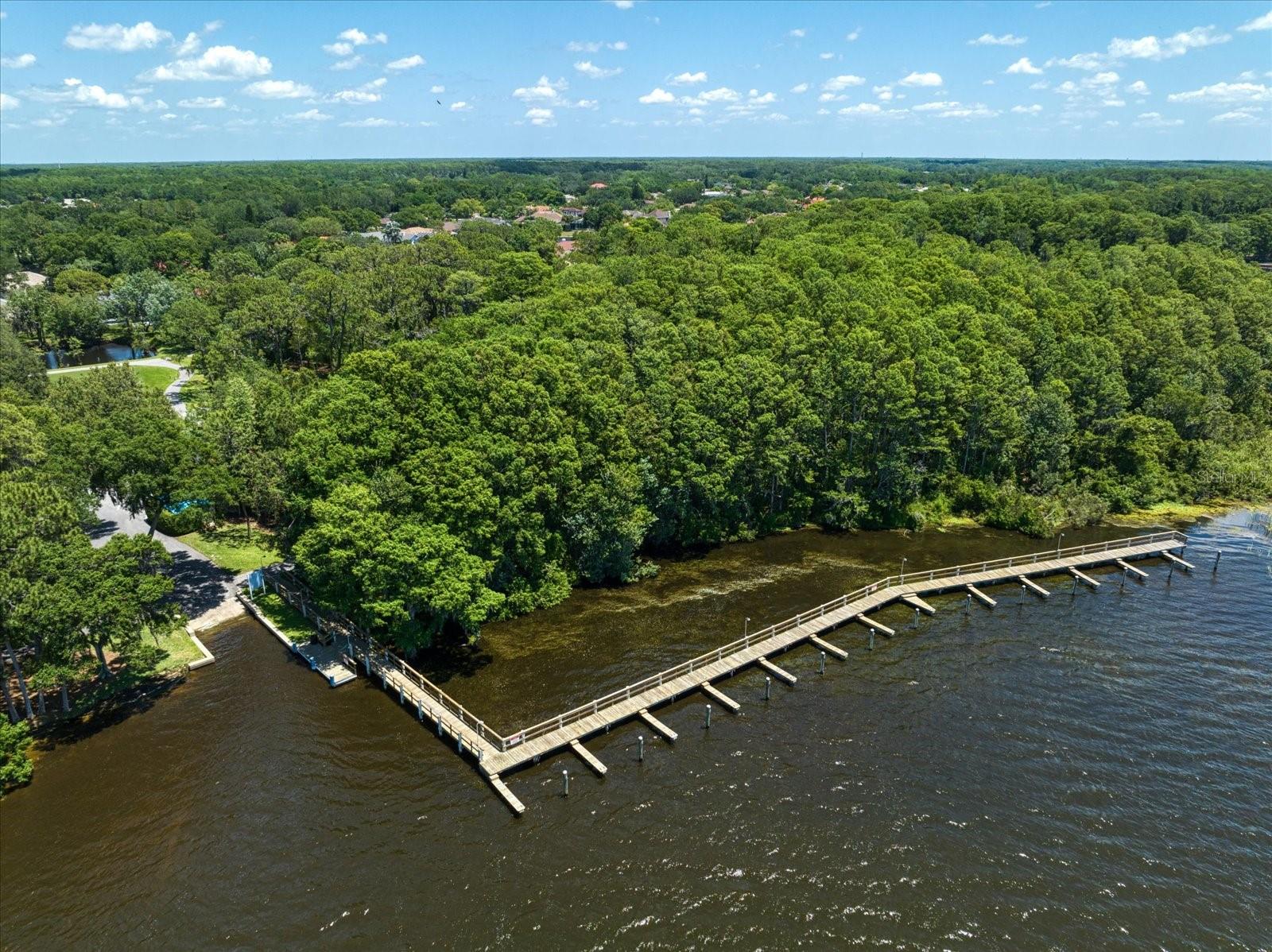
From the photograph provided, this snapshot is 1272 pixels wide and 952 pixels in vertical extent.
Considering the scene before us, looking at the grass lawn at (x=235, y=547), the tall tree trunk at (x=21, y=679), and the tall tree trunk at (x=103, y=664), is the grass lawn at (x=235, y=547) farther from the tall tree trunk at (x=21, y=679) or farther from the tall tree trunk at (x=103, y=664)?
the tall tree trunk at (x=21, y=679)

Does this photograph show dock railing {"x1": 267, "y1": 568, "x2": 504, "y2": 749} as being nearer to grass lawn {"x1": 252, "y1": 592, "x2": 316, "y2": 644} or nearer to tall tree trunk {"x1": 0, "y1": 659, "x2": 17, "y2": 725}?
grass lawn {"x1": 252, "y1": 592, "x2": 316, "y2": 644}

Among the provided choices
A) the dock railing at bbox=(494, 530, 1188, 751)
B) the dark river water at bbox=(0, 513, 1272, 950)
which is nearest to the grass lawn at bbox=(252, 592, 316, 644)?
the dark river water at bbox=(0, 513, 1272, 950)

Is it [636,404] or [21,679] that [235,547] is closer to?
[21,679]

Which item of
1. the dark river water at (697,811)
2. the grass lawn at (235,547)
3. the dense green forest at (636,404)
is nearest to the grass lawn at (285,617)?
the dark river water at (697,811)

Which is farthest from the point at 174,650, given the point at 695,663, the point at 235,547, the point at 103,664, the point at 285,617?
the point at 695,663

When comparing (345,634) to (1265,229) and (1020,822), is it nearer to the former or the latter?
(1020,822)
